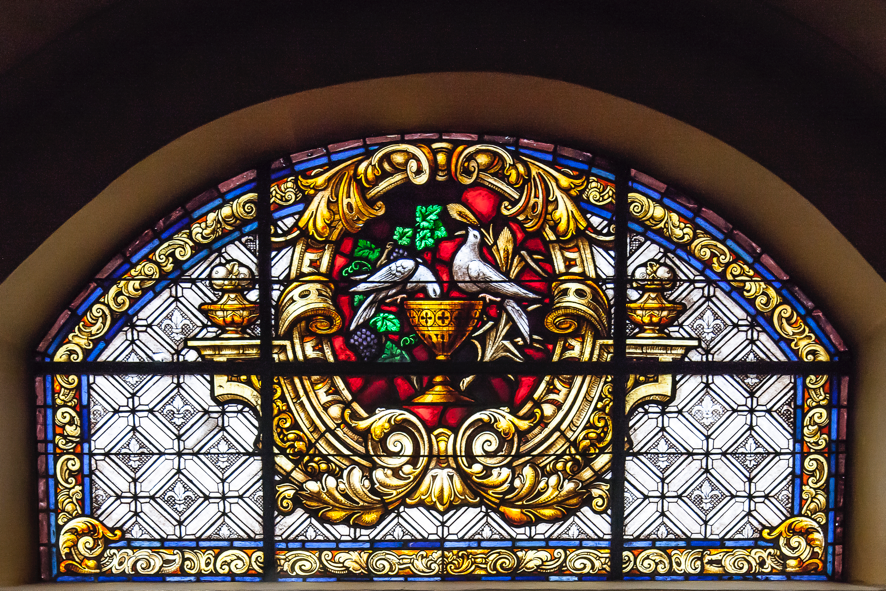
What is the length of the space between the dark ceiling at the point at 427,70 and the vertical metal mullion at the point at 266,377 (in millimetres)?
566

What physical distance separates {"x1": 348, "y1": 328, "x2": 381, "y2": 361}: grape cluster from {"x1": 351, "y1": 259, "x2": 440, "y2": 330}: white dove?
0.13 ft

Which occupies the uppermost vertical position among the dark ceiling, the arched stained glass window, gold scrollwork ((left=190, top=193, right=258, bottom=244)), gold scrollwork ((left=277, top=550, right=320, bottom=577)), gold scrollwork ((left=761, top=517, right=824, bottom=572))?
the dark ceiling

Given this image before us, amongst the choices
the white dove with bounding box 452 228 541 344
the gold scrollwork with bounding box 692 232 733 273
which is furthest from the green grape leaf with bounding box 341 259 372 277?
the gold scrollwork with bounding box 692 232 733 273

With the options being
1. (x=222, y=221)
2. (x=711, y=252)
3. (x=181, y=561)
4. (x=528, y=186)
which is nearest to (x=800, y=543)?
(x=711, y=252)

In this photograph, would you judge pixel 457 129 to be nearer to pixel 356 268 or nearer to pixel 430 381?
pixel 356 268

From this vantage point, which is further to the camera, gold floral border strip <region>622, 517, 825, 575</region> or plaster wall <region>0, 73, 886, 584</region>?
gold floral border strip <region>622, 517, 825, 575</region>

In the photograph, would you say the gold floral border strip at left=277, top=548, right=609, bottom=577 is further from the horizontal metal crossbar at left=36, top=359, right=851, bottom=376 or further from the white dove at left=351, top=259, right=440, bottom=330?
the white dove at left=351, top=259, right=440, bottom=330

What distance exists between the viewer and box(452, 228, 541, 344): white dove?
319 centimetres

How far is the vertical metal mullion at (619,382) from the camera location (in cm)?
318

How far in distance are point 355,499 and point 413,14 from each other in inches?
78.1

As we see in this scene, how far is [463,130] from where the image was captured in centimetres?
320

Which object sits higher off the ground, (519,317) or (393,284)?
(393,284)

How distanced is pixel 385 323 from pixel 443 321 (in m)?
0.25

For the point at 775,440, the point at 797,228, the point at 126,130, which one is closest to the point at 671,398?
the point at 775,440
